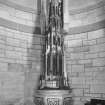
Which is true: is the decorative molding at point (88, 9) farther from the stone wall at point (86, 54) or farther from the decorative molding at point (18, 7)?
the decorative molding at point (18, 7)

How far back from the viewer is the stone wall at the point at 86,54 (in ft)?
16.8

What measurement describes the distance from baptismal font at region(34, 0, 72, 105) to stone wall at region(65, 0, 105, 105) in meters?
0.53

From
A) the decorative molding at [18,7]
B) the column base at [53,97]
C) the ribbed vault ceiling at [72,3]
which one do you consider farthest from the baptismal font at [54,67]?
the decorative molding at [18,7]

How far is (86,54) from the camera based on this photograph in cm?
543

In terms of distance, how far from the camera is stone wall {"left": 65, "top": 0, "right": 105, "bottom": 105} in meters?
5.11

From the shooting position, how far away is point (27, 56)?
5766 millimetres

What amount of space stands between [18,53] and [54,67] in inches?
48.7

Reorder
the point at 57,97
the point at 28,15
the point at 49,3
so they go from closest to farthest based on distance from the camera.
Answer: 1. the point at 57,97
2. the point at 49,3
3. the point at 28,15

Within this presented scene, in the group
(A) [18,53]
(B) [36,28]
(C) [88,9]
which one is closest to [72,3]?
(C) [88,9]

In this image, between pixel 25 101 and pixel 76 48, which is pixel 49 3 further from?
pixel 25 101

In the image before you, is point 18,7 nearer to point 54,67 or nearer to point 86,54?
point 54,67

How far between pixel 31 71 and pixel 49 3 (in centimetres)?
208

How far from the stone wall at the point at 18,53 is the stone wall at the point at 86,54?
3.38ft

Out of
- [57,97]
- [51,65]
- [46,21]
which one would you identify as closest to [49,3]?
[46,21]
